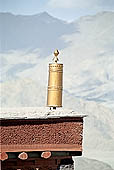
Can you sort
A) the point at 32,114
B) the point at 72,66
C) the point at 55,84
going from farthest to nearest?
the point at 72,66
the point at 55,84
the point at 32,114

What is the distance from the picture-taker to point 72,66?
48.0 feet

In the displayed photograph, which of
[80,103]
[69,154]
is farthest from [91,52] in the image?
[69,154]

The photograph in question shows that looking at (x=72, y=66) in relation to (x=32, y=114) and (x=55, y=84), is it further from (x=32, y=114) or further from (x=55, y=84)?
(x=32, y=114)

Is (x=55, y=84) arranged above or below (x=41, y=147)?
above

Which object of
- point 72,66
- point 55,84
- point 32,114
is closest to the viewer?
point 32,114

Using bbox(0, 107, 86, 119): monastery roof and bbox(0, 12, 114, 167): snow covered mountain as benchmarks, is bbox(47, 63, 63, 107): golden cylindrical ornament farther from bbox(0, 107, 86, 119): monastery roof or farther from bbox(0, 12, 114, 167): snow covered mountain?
bbox(0, 12, 114, 167): snow covered mountain

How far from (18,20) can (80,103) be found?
2.98 meters

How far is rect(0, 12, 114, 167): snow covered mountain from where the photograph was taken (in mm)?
14062

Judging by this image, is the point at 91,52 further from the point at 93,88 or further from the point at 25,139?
the point at 25,139

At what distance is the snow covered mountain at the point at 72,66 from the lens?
14062 mm

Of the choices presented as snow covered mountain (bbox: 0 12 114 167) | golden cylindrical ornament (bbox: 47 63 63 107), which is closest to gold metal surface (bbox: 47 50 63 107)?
golden cylindrical ornament (bbox: 47 63 63 107)

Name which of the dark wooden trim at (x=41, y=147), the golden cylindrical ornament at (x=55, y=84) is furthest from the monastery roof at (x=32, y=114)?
the golden cylindrical ornament at (x=55, y=84)

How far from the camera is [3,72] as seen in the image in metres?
14.6

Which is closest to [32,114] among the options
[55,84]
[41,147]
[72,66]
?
[41,147]
